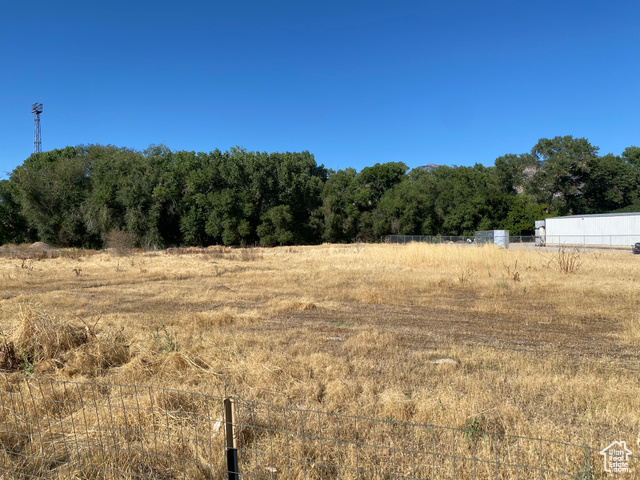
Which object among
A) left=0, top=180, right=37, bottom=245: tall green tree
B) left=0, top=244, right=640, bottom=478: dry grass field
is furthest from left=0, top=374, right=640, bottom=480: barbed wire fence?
left=0, top=180, right=37, bottom=245: tall green tree

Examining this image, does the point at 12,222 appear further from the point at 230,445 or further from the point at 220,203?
the point at 230,445

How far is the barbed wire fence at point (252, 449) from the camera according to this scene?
344 cm

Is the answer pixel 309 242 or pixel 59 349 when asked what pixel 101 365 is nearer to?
pixel 59 349

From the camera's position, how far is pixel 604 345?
7.21 m

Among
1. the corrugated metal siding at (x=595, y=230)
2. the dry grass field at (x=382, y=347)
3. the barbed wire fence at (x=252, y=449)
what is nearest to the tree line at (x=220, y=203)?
the corrugated metal siding at (x=595, y=230)

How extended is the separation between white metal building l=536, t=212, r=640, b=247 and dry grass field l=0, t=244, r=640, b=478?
2857 cm

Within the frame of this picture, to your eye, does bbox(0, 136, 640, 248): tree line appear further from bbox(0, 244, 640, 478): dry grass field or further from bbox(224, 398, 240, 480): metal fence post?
bbox(224, 398, 240, 480): metal fence post

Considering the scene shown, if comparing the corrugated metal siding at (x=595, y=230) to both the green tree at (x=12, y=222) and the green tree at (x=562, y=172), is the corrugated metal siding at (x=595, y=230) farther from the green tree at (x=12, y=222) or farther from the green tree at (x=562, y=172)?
the green tree at (x=12, y=222)

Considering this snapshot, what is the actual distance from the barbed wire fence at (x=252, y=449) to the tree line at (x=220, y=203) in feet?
134

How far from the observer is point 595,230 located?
40.7m

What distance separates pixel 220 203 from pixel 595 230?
129 ft

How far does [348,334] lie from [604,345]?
4.57 m

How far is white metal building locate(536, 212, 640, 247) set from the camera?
37.7 m

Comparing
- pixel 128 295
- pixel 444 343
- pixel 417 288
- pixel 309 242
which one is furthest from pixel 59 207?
pixel 444 343
